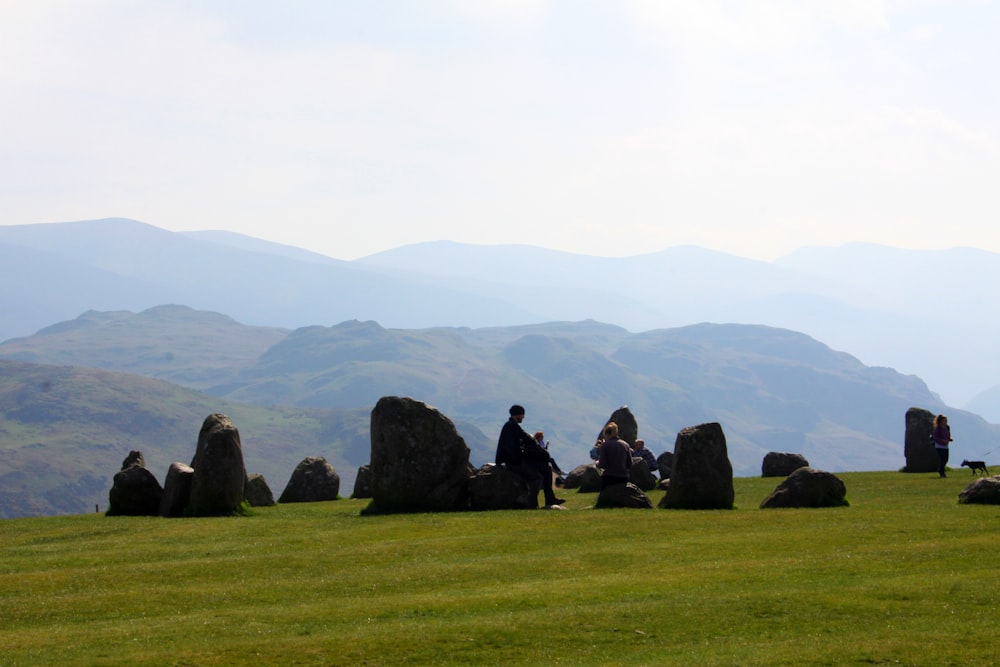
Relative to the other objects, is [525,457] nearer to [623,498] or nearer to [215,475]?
[623,498]

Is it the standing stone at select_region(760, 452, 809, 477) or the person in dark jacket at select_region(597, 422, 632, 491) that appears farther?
the standing stone at select_region(760, 452, 809, 477)

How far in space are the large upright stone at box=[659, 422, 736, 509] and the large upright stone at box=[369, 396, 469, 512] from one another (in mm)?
6166

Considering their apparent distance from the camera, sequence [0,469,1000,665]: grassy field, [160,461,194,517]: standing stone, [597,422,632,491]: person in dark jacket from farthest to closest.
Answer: [160,461,194,517]: standing stone
[597,422,632,491]: person in dark jacket
[0,469,1000,665]: grassy field

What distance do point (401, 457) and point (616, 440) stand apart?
6.17 metres

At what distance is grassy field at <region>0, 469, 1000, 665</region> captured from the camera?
570 inches

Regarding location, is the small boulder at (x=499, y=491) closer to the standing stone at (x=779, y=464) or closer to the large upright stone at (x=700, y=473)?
the large upright stone at (x=700, y=473)

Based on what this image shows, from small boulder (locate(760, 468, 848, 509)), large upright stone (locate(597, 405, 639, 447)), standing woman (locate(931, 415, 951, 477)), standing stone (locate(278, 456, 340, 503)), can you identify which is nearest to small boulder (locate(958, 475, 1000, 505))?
small boulder (locate(760, 468, 848, 509))

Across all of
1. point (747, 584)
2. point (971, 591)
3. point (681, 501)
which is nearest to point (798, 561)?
point (747, 584)

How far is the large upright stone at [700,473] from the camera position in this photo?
30.8 m

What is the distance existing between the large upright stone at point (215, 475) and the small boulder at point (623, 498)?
421 inches

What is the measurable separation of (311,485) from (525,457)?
1426 cm

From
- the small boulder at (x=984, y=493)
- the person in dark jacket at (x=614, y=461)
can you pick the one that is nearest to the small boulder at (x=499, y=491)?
the person in dark jacket at (x=614, y=461)

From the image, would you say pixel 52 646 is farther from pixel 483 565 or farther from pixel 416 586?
pixel 483 565

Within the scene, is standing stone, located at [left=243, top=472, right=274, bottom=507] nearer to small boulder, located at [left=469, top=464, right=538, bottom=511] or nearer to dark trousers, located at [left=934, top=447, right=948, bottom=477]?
small boulder, located at [left=469, top=464, right=538, bottom=511]
